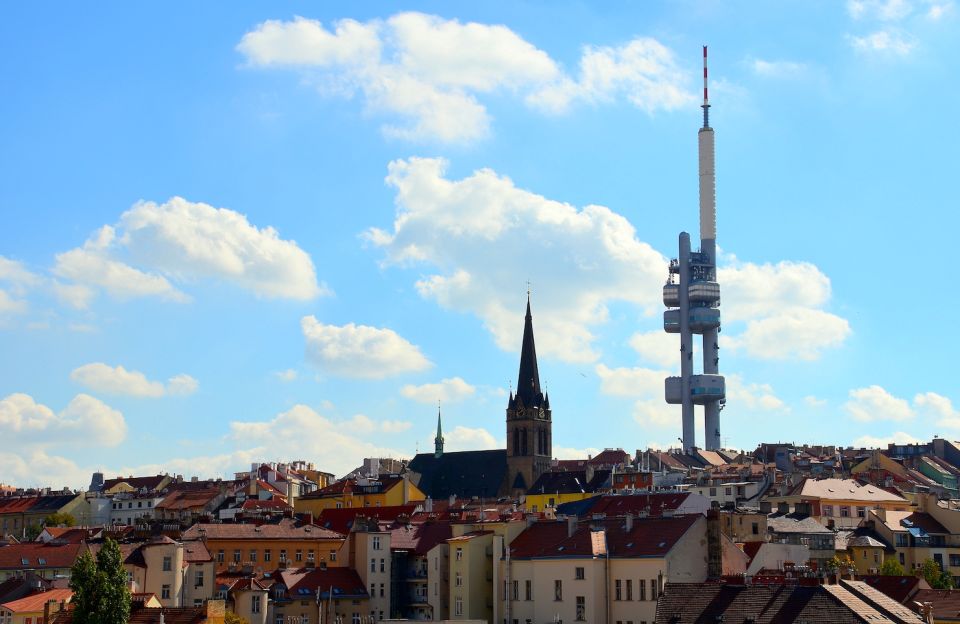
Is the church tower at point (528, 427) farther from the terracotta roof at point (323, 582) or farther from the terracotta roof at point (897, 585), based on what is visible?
the terracotta roof at point (897, 585)

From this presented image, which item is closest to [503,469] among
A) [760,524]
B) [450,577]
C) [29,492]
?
[29,492]

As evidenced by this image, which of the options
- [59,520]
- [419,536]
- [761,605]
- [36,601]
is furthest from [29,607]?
[59,520]

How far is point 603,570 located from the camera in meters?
73.2

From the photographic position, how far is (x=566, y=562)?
74.2 metres

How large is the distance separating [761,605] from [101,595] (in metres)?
29.0

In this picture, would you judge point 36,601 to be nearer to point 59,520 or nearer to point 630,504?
point 630,504

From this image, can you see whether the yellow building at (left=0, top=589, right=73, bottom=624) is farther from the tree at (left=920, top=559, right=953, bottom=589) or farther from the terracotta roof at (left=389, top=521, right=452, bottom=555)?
the tree at (left=920, top=559, right=953, bottom=589)

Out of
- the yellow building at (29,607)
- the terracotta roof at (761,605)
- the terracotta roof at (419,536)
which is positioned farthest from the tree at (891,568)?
the yellow building at (29,607)

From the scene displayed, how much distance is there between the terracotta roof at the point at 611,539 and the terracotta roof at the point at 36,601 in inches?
927

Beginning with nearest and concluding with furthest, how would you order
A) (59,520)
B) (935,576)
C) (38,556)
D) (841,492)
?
1. (935,576)
2. (38,556)
3. (841,492)
4. (59,520)

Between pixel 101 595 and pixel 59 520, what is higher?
pixel 59 520

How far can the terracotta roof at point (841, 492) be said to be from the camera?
112938 mm

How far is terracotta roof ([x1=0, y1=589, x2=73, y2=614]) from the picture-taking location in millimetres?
72688

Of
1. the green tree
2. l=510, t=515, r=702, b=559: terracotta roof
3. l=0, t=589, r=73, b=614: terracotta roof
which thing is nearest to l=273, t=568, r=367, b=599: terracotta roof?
l=510, t=515, r=702, b=559: terracotta roof
